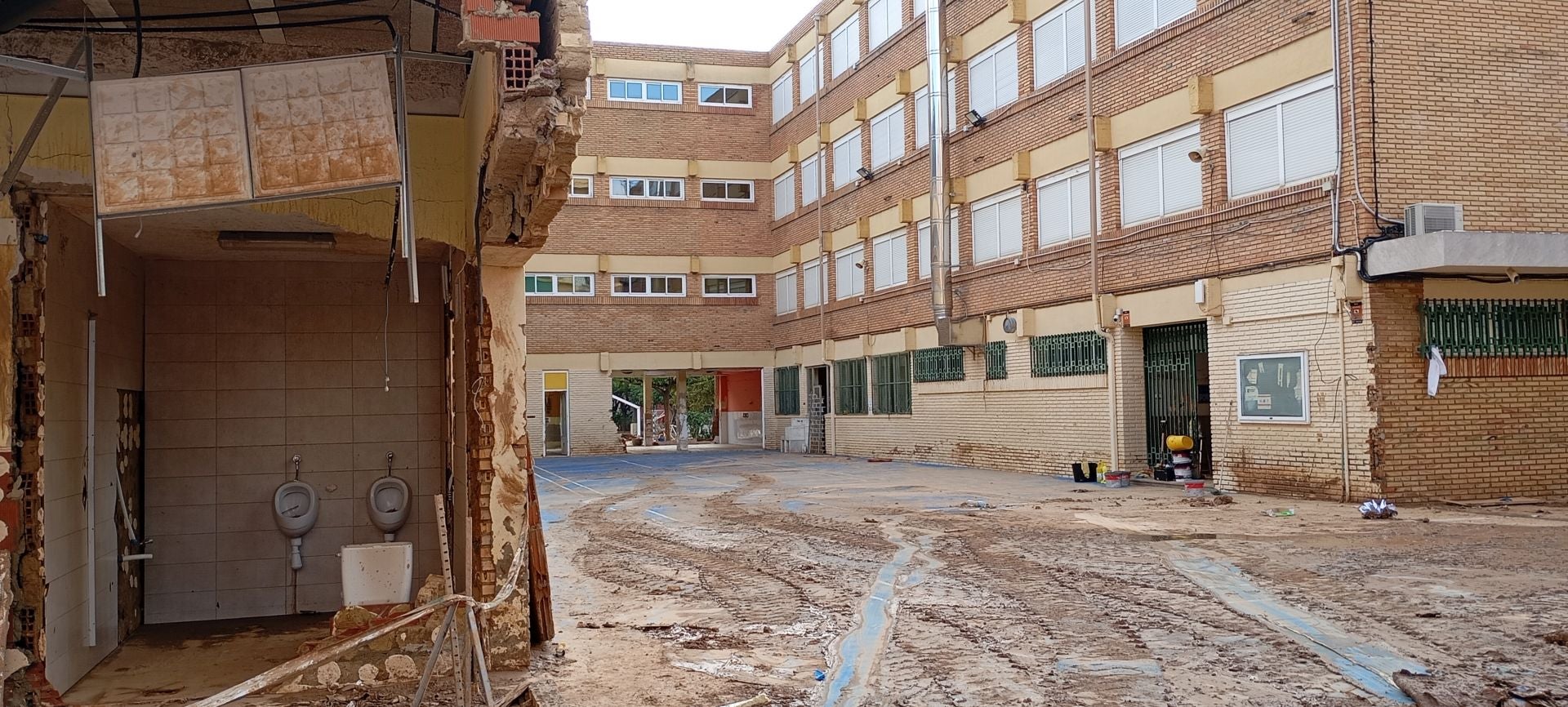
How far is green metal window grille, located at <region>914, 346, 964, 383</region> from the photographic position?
27.1 metres

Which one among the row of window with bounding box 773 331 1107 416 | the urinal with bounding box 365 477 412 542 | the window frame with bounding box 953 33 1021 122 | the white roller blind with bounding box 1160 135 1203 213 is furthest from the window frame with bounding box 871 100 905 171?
the urinal with bounding box 365 477 412 542

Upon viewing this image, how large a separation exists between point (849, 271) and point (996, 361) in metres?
8.93

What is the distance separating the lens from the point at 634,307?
38.2 m

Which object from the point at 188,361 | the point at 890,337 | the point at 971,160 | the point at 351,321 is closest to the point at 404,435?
the point at 351,321

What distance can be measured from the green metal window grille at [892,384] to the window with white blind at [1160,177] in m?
A: 8.96

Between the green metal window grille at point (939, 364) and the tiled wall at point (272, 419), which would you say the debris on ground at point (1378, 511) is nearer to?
the tiled wall at point (272, 419)

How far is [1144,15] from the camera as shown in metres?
20.9

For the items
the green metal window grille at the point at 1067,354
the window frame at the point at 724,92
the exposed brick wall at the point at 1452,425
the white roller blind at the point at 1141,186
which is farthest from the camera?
the window frame at the point at 724,92

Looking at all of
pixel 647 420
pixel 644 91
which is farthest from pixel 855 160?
pixel 647 420

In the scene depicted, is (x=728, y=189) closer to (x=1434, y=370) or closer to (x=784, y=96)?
(x=784, y=96)

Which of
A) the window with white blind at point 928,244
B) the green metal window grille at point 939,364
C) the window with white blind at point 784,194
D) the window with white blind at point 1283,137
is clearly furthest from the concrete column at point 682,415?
the window with white blind at point 1283,137

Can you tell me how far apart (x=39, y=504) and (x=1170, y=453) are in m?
17.7

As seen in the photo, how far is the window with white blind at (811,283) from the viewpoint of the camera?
35781mm

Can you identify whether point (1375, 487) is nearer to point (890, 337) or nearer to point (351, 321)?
point (351, 321)
